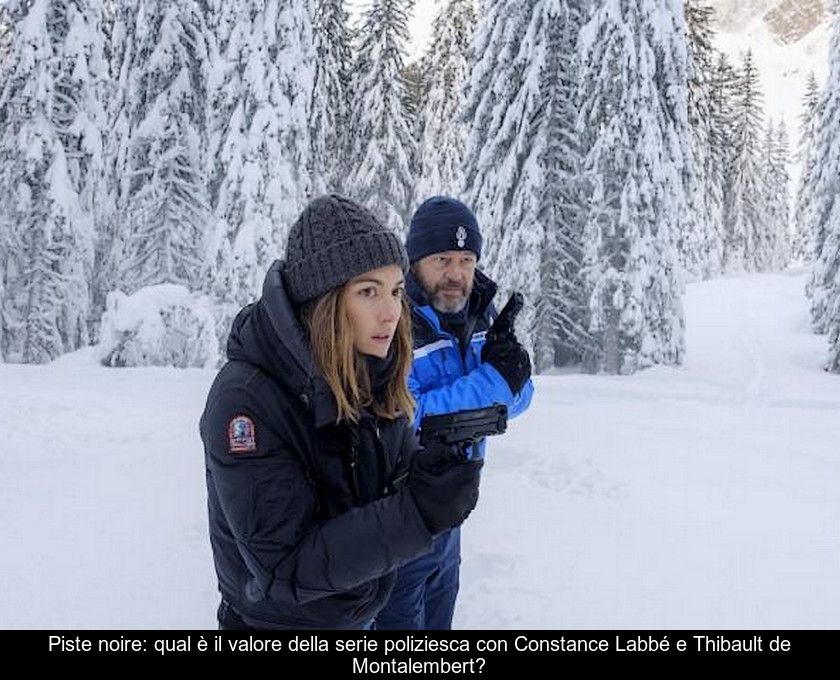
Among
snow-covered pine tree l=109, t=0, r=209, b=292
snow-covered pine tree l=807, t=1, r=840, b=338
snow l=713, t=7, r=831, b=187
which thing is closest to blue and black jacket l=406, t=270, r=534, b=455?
snow-covered pine tree l=807, t=1, r=840, b=338

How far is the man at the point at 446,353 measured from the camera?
2.90 meters

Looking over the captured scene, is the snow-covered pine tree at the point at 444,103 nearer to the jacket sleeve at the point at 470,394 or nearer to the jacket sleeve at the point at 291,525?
the jacket sleeve at the point at 470,394

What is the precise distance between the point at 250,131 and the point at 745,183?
40.4m

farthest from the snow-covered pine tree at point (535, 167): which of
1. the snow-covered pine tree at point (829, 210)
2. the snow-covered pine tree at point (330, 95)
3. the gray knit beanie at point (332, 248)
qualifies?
the gray knit beanie at point (332, 248)

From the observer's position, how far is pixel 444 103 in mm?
29297

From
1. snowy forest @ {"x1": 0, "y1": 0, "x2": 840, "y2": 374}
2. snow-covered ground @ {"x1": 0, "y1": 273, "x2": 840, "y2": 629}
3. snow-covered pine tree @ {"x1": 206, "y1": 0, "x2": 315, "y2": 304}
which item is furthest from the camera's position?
snow-covered pine tree @ {"x1": 206, "y1": 0, "x2": 315, "y2": 304}

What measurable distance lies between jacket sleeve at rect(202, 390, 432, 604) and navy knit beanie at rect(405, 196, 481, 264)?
164cm

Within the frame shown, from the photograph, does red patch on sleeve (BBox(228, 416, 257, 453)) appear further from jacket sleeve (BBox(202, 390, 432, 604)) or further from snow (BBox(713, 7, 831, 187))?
snow (BBox(713, 7, 831, 187))

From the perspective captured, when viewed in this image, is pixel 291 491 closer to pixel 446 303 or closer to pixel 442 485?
pixel 442 485

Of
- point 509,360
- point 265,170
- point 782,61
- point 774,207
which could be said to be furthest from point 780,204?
point 782,61

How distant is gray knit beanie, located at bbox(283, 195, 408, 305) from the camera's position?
1.92m

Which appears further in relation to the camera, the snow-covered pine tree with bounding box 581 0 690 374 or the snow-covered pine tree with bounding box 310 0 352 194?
the snow-covered pine tree with bounding box 310 0 352 194

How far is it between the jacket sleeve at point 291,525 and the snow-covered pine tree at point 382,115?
24472mm
